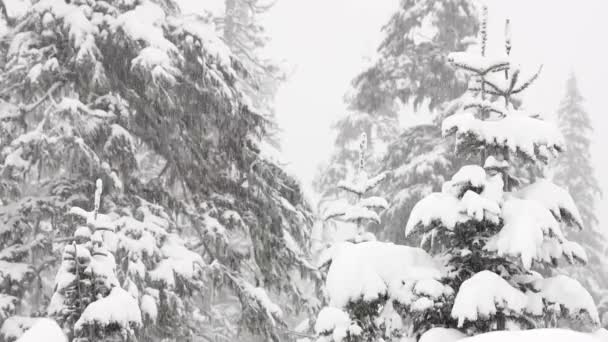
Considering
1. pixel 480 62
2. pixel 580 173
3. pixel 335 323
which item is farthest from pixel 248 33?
pixel 580 173

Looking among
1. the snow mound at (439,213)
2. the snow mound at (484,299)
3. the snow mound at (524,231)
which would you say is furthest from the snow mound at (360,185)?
the snow mound at (484,299)

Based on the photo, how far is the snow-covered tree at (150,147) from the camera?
7828 mm

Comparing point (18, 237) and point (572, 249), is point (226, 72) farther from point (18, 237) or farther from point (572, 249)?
point (572, 249)

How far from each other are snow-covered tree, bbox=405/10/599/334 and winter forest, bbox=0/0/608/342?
0.02m

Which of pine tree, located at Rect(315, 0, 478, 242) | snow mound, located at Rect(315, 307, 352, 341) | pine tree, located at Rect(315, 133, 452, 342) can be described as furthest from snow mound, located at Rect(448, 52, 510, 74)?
pine tree, located at Rect(315, 0, 478, 242)

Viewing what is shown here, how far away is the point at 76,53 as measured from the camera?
8.13 m

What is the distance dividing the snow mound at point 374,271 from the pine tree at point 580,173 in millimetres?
23952

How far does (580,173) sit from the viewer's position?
1107 inches

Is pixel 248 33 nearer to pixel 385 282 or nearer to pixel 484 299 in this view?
pixel 385 282

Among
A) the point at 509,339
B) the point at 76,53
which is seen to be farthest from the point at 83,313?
the point at 76,53

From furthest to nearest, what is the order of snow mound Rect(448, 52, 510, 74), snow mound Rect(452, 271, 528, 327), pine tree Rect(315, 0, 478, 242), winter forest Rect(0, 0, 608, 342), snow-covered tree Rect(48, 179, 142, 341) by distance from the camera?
pine tree Rect(315, 0, 478, 242) → snow mound Rect(448, 52, 510, 74) → winter forest Rect(0, 0, 608, 342) → snow-covered tree Rect(48, 179, 142, 341) → snow mound Rect(452, 271, 528, 327)

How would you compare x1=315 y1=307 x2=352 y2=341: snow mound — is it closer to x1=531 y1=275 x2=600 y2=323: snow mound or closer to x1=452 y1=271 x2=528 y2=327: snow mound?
x1=452 y1=271 x2=528 y2=327: snow mound

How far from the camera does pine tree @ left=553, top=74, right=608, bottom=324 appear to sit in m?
27.3

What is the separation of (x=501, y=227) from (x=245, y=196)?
482 cm
